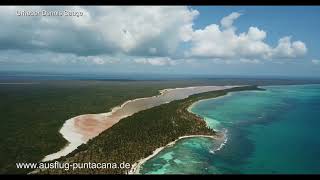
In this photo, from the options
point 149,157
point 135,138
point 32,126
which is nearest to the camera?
point 149,157

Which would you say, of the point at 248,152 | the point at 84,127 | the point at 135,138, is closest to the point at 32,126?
the point at 84,127

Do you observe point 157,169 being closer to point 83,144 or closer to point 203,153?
point 203,153

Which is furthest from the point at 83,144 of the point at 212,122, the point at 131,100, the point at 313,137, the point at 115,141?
the point at 131,100

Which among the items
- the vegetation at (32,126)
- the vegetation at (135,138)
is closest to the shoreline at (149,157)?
the vegetation at (135,138)

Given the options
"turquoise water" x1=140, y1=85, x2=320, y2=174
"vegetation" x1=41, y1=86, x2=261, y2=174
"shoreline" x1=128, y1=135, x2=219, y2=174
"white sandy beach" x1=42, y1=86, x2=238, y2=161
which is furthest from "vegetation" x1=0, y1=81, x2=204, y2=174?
"turquoise water" x1=140, y1=85, x2=320, y2=174

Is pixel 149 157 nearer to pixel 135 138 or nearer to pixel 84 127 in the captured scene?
pixel 135 138

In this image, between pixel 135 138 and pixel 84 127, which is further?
pixel 84 127

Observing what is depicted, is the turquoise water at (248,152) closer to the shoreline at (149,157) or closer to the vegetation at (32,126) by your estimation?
the shoreline at (149,157)

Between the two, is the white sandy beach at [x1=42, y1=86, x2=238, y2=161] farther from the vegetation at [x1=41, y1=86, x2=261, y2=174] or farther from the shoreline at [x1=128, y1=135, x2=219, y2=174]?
the shoreline at [x1=128, y1=135, x2=219, y2=174]

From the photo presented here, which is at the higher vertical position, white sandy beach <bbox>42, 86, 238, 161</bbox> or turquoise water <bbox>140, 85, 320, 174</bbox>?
white sandy beach <bbox>42, 86, 238, 161</bbox>

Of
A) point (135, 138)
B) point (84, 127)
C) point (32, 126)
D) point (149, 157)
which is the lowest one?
point (149, 157)
